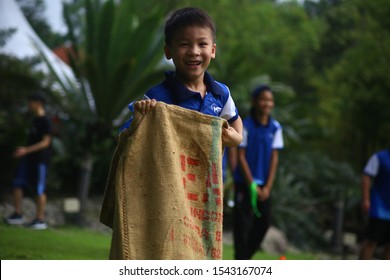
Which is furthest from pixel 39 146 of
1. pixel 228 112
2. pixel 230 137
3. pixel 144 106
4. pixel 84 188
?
pixel 144 106

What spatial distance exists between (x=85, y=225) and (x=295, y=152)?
8.00 metres

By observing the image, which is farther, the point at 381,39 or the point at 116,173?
the point at 381,39

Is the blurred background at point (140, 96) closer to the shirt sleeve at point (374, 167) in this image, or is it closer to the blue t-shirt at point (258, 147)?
the blue t-shirt at point (258, 147)

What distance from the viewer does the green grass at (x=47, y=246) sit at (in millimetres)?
5969

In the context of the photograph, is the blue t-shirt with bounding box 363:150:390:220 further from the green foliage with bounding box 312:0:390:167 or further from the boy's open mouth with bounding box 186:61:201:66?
the green foliage with bounding box 312:0:390:167

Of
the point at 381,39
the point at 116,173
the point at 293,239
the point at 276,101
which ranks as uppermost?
the point at 381,39

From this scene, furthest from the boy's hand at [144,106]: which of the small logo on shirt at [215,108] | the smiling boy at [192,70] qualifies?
the small logo on shirt at [215,108]

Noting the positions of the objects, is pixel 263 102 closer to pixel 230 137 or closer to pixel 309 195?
pixel 230 137

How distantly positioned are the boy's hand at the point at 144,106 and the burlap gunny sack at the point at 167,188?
0.07ft

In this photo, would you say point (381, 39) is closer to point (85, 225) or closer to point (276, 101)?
point (276, 101)

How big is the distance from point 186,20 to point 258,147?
3.23 metres

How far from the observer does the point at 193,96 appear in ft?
11.2
